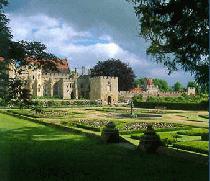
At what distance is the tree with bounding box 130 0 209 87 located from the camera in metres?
9.47

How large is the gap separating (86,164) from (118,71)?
5646 centimetres

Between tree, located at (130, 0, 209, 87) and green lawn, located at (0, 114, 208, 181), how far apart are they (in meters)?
2.27

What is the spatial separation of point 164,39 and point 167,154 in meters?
2.94

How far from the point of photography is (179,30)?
400 inches

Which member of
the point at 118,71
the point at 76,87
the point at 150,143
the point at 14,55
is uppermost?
the point at 118,71

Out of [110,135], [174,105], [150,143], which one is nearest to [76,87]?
[174,105]

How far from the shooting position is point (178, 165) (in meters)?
9.17

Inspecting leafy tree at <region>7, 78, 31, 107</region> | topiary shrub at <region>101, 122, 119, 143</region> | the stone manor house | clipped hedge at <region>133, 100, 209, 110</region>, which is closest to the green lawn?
topiary shrub at <region>101, 122, 119, 143</region>

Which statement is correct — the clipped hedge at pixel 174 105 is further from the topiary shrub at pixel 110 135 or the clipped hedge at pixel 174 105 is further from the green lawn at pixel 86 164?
the green lawn at pixel 86 164

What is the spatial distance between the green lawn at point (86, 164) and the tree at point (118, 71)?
52599 millimetres

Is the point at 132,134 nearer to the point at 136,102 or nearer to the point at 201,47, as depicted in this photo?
the point at 201,47

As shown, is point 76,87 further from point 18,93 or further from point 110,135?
point 18,93

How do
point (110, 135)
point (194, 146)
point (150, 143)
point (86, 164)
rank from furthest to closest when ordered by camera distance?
point (110, 135), point (194, 146), point (150, 143), point (86, 164)

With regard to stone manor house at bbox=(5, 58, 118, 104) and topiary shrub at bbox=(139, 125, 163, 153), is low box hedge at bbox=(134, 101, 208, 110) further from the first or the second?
topiary shrub at bbox=(139, 125, 163, 153)
